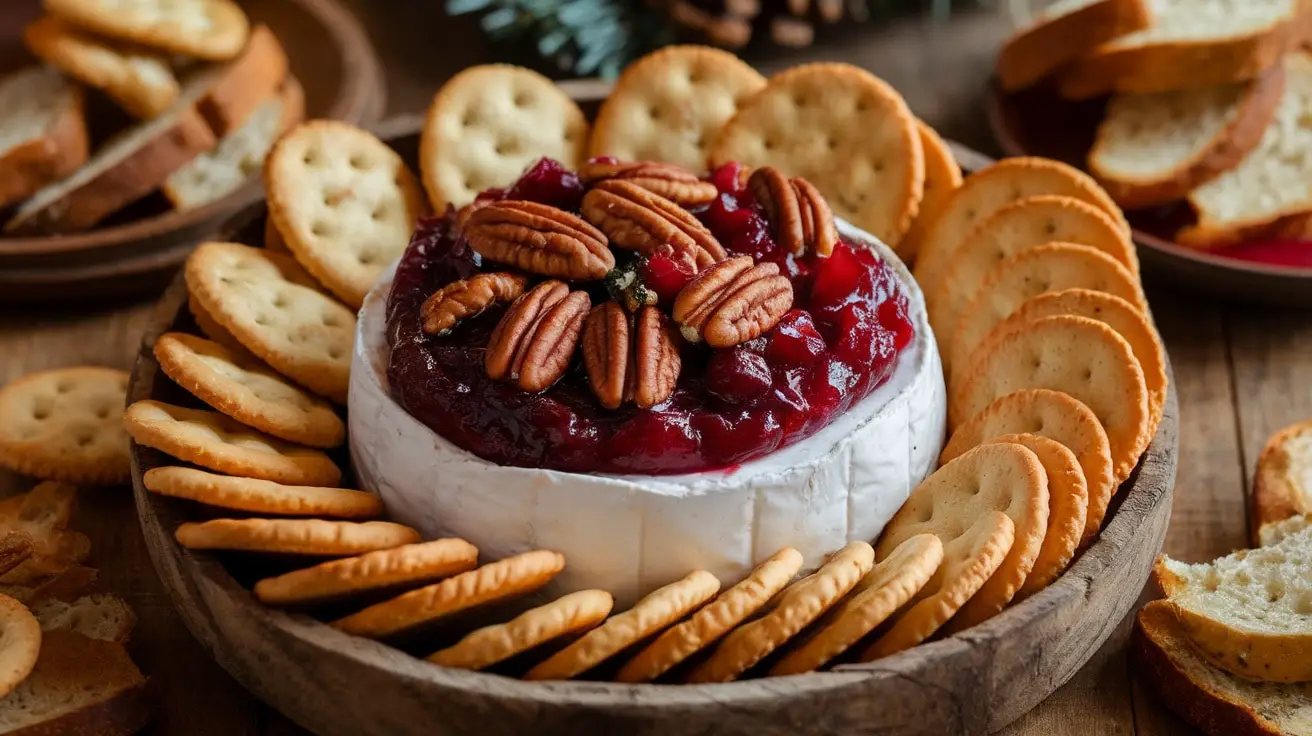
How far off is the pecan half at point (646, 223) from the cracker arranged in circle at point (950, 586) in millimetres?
669

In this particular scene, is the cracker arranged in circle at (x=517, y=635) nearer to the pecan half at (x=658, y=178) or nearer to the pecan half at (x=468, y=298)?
the pecan half at (x=468, y=298)

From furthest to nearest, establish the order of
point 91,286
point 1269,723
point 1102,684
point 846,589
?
point 91,286
point 1102,684
point 1269,723
point 846,589

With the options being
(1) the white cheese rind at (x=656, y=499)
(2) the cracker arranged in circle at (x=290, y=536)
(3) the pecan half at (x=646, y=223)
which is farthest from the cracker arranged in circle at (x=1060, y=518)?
(2) the cracker arranged in circle at (x=290, y=536)

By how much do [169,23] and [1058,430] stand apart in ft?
8.54

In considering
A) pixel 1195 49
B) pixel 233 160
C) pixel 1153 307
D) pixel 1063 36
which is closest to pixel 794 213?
pixel 1153 307

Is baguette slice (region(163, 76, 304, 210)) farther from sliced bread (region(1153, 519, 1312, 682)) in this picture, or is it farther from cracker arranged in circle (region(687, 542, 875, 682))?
sliced bread (region(1153, 519, 1312, 682))

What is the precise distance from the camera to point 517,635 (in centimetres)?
212

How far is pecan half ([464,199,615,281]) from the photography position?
8.22 feet

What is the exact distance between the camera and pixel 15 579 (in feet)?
8.61

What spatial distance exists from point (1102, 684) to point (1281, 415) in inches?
41.1

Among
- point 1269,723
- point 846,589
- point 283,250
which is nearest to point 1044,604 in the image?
point 846,589

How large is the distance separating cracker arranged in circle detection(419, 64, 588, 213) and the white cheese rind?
0.74 meters

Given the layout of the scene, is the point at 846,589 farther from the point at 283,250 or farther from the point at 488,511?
the point at 283,250

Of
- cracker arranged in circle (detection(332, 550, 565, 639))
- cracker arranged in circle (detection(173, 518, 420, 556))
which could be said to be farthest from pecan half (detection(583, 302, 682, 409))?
cracker arranged in circle (detection(173, 518, 420, 556))
